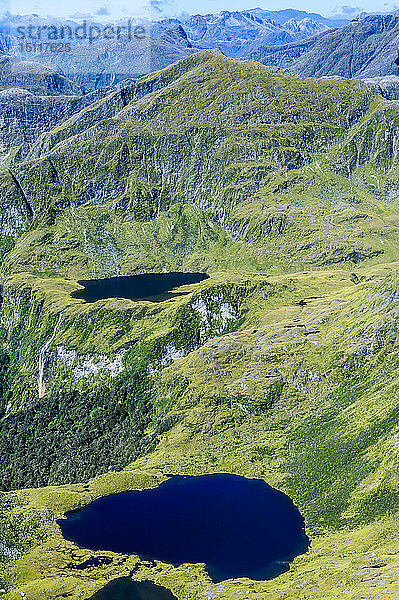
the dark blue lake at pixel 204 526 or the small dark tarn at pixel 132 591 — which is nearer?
the small dark tarn at pixel 132 591

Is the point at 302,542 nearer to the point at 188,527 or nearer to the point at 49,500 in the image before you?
the point at 188,527

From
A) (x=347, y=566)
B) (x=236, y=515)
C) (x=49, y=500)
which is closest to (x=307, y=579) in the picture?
(x=347, y=566)

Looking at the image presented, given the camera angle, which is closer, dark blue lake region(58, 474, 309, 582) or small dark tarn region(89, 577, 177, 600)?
small dark tarn region(89, 577, 177, 600)

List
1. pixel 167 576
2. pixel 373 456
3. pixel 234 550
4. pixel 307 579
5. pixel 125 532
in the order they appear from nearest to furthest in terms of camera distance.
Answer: pixel 307 579, pixel 167 576, pixel 234 550, pixel 125 532, pixel 373 456

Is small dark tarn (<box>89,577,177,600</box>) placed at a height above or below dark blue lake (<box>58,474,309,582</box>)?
above
